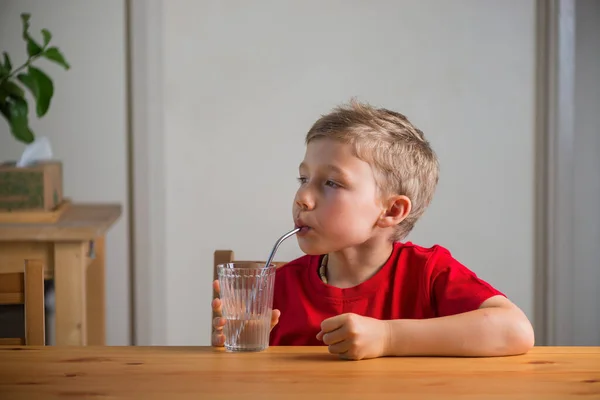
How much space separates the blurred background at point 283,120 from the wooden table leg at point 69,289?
0.90 metres

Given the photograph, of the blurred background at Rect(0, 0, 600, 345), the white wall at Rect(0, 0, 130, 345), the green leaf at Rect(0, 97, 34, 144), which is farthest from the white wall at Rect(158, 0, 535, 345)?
the green leaf at Rect(0, 97, 34, 144)

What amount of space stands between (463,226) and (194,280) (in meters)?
1.02

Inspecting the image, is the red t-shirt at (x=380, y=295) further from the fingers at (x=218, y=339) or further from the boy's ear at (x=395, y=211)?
the fingers at (x=218, y=339)

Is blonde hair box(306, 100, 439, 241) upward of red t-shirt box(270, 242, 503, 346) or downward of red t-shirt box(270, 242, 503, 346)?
upward

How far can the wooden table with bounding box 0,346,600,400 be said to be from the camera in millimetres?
834

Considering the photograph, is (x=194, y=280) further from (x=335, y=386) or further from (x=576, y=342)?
(x=335, y=386)

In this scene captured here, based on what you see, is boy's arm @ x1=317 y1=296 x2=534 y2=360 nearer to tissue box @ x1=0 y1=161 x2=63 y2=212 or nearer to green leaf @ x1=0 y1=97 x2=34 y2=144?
green leaf @ x1=0 y1=97 x2=34 y2=144

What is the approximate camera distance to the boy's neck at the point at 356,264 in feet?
4.47

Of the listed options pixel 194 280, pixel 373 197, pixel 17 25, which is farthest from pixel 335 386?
pixel 17 25

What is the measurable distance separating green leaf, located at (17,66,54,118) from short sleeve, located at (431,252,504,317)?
105 cm

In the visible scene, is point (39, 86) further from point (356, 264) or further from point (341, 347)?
point (341, 347)

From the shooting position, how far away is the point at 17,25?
118 inches

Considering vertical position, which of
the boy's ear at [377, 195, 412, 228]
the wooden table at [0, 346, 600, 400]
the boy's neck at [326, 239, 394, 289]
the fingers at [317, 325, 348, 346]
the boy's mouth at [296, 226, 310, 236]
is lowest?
the wooden table at [0, 346, 600, 400]

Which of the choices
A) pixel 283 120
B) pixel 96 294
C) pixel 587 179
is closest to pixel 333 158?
pixel 96 294
